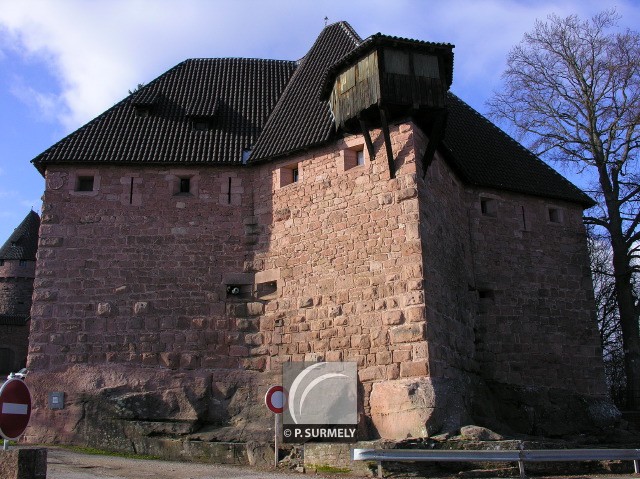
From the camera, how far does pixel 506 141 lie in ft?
62.3

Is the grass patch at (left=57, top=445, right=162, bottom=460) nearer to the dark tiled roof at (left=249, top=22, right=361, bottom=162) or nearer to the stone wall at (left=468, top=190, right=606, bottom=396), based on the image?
the dark tiled roof at (left=249, top=22, right=361, bottom=162)

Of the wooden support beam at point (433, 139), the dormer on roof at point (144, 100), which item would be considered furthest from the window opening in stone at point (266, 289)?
the dormer on roof at point (144, 100)

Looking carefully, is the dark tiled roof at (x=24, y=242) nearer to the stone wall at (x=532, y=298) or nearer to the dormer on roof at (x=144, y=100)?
the dormer on roof at (x=144, y=100)

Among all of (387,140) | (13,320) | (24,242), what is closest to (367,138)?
(387,140)

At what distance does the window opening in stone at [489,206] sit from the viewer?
1648cm

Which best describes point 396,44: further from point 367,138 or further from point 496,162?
point 496,162

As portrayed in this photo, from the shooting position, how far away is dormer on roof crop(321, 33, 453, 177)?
12.9m

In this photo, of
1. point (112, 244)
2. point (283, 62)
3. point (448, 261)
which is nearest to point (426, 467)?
point (448, 261)

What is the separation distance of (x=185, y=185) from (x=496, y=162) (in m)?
7.97

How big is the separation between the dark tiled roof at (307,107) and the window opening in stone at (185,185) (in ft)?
5.01

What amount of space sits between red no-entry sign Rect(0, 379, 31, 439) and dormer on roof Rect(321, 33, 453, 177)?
29.0ft

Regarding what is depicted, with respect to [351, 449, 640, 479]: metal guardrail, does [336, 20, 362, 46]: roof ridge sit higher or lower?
higher

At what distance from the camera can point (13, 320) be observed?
31688 millimetres

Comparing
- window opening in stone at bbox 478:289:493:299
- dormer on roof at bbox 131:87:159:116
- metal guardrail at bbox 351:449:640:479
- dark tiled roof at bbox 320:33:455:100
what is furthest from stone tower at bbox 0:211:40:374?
metal guardrail at bbox 351:449:640:479
